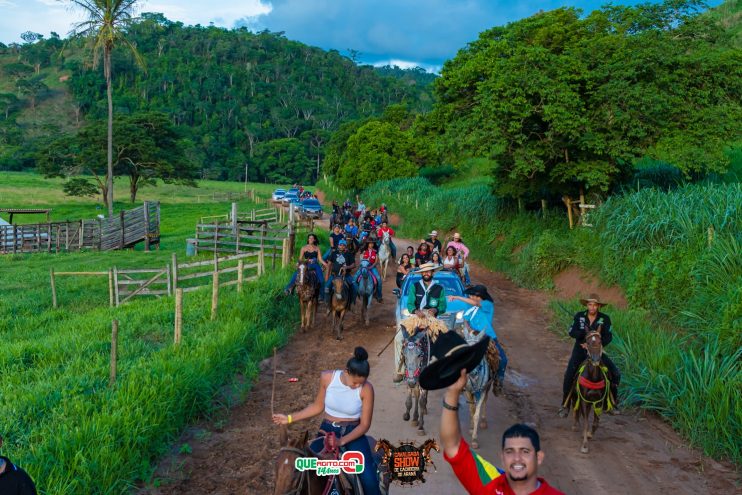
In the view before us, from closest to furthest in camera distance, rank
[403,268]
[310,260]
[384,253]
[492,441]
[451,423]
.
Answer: [451,423] < [492,441] < [310,260] < [403,268] < [384,253]

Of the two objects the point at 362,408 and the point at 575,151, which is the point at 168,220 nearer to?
the point at 575,151

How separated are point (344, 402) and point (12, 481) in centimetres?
246

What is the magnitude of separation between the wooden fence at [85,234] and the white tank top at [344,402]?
1019 inches

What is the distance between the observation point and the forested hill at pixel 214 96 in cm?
9756

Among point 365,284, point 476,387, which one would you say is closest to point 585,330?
point 476,387

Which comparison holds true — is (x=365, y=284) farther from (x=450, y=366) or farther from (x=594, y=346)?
(x=450, y=366)

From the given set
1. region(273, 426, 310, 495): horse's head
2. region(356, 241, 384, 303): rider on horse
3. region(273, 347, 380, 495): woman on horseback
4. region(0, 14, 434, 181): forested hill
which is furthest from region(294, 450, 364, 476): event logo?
region(0, 14, 434, 181): forested hill

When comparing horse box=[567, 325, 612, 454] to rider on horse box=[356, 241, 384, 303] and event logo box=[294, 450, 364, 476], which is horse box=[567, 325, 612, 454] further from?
rider on horse box=[356, 241, 384, 303]

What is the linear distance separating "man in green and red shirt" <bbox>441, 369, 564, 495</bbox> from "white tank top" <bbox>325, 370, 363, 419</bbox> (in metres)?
2.01

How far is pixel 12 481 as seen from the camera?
389 centimetres

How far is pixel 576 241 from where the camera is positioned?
17.8 metres

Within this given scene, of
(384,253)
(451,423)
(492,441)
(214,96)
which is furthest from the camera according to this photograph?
(214,96)

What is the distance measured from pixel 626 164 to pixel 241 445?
53.5 ft

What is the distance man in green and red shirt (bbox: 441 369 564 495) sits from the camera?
281cm
